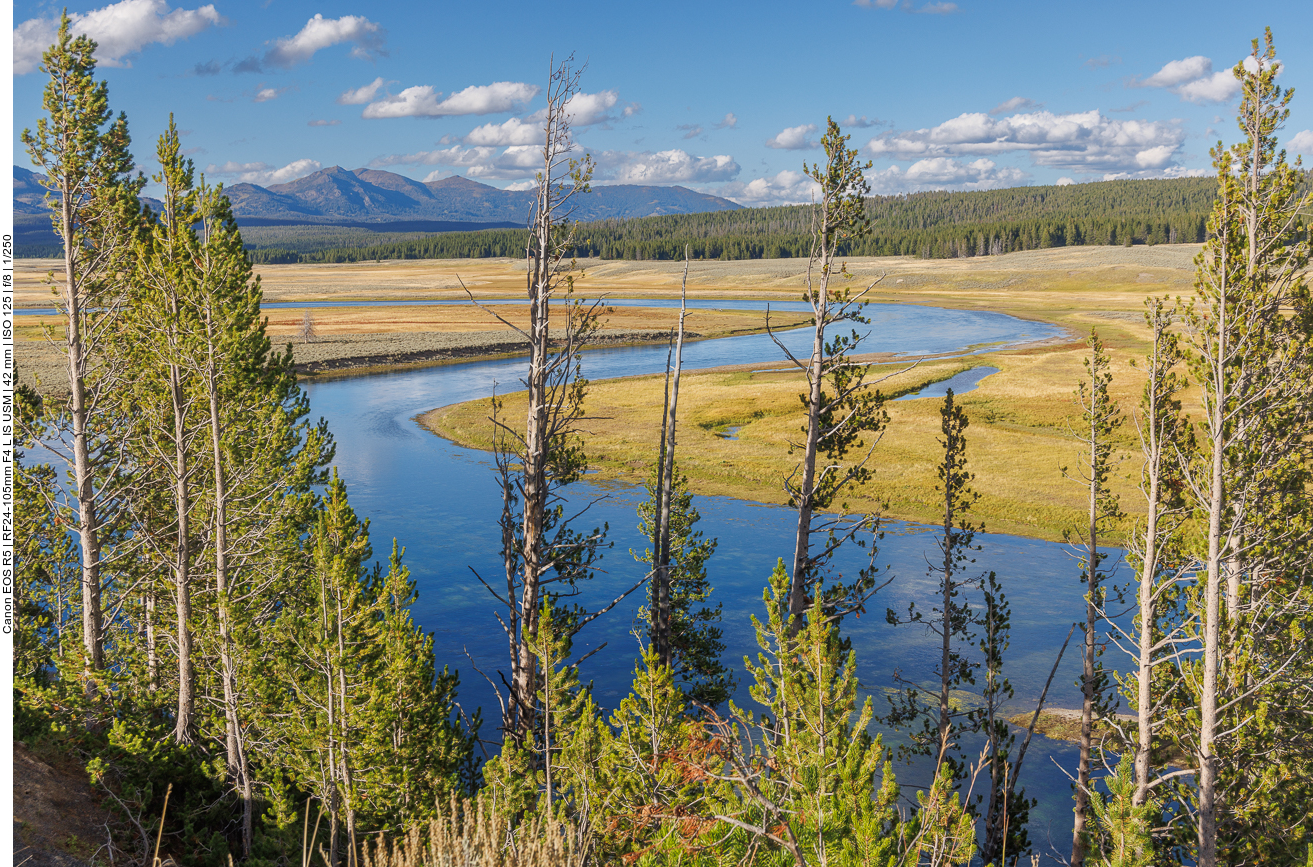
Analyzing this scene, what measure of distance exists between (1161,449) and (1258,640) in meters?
4.17

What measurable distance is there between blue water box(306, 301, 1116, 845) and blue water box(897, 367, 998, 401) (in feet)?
71.7

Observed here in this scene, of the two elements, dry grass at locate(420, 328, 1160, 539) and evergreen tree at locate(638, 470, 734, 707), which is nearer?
evergreen tree at locate(638, 470, 734, 707)

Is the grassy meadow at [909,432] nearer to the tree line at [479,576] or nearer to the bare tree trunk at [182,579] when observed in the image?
the tree line at [479,576]

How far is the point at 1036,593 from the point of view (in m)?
38.3

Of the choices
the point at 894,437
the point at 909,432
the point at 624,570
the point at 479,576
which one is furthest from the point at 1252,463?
the point at 909,432

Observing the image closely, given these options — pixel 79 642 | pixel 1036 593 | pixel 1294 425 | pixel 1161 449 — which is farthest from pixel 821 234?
pixel 1036 593

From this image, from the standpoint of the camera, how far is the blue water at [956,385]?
78312 mm

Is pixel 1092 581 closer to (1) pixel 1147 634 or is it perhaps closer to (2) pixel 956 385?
(1) pixel 1147 634

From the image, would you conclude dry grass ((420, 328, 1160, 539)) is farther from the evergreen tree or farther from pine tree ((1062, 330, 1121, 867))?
the evergreen tree

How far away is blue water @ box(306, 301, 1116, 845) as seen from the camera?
105ft

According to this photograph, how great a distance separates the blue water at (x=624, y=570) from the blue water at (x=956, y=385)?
2185 cm

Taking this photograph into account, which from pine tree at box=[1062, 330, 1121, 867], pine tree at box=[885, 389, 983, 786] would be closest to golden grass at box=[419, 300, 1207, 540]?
pine tree at box=[885, 389, 983, 786]

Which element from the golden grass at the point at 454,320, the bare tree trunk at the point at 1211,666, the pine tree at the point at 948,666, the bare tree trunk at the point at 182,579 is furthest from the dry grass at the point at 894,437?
the golden grass at the point at 454,320

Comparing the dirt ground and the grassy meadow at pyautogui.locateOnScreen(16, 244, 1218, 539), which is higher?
the grassy meadow at pyautogui.locateOnScreen(16, 244, 1218, 539)
